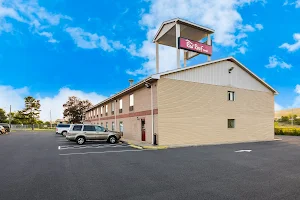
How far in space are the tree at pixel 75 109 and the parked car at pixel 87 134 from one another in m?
47.4

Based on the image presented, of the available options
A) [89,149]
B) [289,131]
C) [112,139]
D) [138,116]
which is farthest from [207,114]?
[289,131]

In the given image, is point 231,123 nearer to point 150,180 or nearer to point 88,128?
point 88,128

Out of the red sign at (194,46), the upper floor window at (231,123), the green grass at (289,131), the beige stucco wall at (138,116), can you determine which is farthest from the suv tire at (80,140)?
the green grass at (289,131)

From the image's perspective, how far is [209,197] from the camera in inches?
208

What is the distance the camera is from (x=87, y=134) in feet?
60.8

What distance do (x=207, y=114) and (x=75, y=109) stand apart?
2087 inches

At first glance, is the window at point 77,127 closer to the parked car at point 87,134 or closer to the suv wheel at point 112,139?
the parked car at point 87,134

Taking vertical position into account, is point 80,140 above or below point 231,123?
below

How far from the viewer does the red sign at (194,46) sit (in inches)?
713

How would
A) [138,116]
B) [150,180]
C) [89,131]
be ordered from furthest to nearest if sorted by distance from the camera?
1. [138,116]
2. [89,131]
3. [150,180]

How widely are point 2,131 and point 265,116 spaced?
41687 millimetres

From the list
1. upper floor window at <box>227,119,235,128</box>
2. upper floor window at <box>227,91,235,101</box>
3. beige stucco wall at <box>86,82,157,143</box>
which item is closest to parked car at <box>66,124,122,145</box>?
beige stucco wall at <box>86,82,157,143</box>

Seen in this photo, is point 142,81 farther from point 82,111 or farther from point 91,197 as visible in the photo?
point 82,111

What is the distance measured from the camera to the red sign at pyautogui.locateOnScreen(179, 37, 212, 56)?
713 inches
